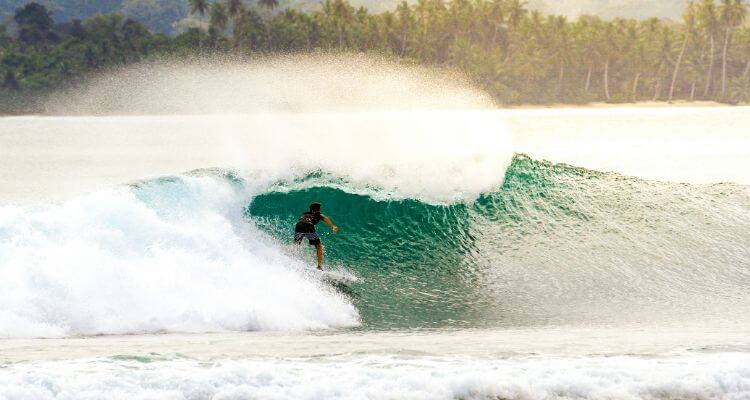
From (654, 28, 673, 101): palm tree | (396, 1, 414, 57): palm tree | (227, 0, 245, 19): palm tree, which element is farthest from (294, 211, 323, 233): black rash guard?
(654, 28, 673, 101): palm tree

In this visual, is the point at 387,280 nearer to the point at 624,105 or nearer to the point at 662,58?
the point at 624,105

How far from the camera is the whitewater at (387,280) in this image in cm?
818

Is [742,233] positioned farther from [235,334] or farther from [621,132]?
[621,132]

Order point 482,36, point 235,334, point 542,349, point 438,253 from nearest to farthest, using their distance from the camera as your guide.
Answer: point 542,349 < point 235,334 < point 438,253 < point 482,36

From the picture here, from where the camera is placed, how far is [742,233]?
17.1m

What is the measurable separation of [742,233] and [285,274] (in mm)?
9020

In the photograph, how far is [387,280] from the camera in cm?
1376

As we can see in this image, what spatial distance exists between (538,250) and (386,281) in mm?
2851

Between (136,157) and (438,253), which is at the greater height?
(438,253)

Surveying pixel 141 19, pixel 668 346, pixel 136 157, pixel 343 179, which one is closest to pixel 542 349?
pixel 668 346

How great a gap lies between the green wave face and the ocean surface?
5cm

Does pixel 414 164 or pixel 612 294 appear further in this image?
pixel 414 164

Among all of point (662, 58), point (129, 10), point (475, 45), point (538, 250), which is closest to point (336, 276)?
point (538, 250)

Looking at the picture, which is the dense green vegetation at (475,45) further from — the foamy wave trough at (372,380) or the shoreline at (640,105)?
the foamy wave trough at (372,380)
